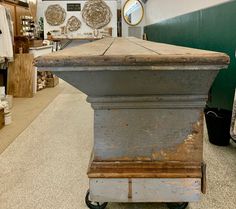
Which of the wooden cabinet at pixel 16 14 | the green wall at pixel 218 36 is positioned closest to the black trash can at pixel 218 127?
the green wall at pixel 218 36

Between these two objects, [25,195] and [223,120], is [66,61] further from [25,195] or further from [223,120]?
[223,120]

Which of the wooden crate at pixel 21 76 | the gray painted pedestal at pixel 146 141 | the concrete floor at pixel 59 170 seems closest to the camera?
the gray painted pedestal at pixel 146 141

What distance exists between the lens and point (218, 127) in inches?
104

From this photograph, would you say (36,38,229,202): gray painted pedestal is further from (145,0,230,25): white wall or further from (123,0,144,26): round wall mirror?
(123,0,144,26): round wall mirror

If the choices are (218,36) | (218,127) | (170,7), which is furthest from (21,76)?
(218,127)

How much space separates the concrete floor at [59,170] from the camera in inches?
69.0

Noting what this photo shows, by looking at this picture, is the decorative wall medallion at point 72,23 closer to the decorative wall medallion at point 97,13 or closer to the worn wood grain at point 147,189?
the decorative wall medallion at point 97,13

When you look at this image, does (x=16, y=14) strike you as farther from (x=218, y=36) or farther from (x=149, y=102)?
(x=149, y=102)

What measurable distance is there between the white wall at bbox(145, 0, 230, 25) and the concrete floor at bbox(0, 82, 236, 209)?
1.98 meters

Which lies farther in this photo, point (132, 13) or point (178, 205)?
point (132, 13)

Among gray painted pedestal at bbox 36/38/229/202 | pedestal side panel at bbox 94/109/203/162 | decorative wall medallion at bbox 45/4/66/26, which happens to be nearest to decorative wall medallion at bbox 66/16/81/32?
decorative wall medallion at bbox 45/4/66/26

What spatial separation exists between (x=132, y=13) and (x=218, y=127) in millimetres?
8238

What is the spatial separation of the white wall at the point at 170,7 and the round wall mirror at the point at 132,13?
15.1 inches

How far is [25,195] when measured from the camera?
1.84 m
